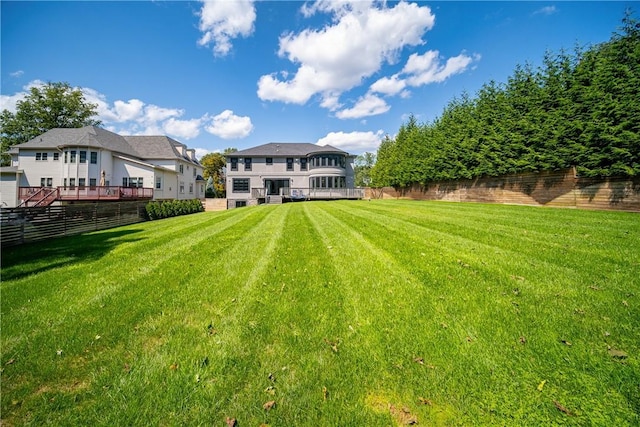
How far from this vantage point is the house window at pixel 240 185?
1284 inches

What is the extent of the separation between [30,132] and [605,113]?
64.1 m

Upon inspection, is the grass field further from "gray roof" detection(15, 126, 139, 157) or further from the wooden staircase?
"gray roof" detection(15, 126, 139, 157)

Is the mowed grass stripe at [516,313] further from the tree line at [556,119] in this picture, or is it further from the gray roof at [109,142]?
the gray roof at [109,142]

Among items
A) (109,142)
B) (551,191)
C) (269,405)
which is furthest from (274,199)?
(269,405)

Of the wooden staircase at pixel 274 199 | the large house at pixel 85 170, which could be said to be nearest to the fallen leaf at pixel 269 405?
the wooden staircase at pixel 274 199

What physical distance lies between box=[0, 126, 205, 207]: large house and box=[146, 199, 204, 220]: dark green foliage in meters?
6.61

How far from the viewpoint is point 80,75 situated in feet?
72.2

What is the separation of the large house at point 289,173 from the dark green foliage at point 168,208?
881 centimetres

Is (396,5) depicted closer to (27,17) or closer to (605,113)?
(605,113)

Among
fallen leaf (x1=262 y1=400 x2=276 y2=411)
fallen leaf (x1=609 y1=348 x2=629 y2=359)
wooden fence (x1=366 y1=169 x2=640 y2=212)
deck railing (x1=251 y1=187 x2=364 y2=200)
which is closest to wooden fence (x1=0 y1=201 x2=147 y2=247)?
fallen leaf (x1=262 y1=400 x2=276 y2=411)

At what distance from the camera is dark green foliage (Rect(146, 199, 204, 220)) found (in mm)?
17000

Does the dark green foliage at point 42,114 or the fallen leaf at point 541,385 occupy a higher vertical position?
the dark green foliage at point 42,114

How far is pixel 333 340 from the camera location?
2.69 metres

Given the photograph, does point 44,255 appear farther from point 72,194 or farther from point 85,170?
point 85,170
